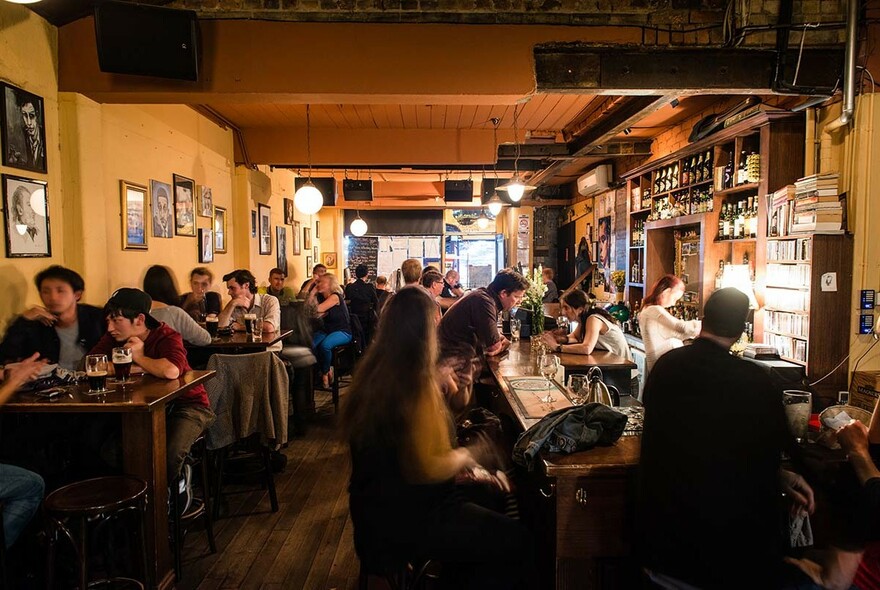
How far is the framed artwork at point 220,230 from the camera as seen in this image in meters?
6.52

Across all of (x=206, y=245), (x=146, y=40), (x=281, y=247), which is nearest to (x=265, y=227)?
(x=281, y=247)

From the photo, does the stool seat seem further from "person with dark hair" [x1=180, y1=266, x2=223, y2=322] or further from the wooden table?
"person with dark hair" [x1=180, y1=266, x2=223, y2=322]

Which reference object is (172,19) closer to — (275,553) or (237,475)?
(237,475)

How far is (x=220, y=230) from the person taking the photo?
6.68m

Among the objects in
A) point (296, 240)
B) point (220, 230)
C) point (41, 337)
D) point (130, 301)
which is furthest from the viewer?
point (296, 240)

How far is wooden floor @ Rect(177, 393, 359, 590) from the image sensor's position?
303cm

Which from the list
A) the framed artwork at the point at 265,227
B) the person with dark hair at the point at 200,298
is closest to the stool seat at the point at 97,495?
the person with dark hair at the point at 200,298

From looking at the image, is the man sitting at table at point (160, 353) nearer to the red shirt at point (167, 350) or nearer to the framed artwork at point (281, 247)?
the red shirt at point (167, 350)

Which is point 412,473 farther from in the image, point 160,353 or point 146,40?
point 146,40

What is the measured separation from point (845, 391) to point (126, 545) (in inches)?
181

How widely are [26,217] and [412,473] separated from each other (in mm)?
3164

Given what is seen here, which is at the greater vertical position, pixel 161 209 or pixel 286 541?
pixel 161 209

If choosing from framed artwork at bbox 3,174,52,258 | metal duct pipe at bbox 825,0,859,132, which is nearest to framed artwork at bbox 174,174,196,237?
framed artwork at bbox 3,174,52,258

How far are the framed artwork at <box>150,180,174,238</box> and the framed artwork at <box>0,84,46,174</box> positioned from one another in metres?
1.32
